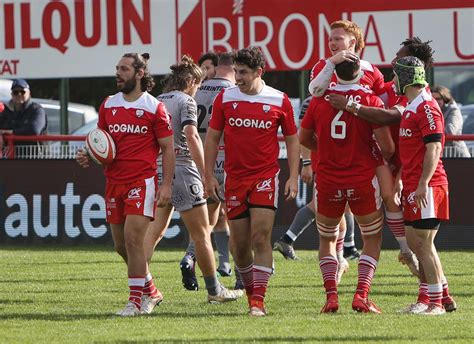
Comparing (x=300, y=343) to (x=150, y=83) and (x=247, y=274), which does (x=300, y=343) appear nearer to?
(x=247, y=274)

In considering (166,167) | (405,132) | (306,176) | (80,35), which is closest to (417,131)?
(405,132)

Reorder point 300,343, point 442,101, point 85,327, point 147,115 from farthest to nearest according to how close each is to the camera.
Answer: point 442,101
point 147,115
point 85,327
point 300,343

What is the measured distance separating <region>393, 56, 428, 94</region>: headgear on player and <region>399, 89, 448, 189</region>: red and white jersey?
11cm

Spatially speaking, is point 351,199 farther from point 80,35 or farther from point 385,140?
point 80,35

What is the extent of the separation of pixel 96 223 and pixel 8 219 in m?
1.21

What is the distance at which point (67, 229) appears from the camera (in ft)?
57.0

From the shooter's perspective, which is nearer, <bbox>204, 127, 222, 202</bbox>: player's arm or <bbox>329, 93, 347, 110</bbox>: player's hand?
<bbox>329, 93, 347, 110</bbox>: player's hand

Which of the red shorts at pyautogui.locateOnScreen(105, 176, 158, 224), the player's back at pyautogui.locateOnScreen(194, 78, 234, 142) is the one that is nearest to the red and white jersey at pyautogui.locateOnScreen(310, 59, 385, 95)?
the red shorts at pyautogui.locateOnScreen(105, 176, 158, 224)

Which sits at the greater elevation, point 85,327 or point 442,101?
point 442,101

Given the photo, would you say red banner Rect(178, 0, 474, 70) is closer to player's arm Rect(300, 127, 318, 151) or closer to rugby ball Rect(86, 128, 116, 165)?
player's arm Rect(300, 127, 318, 151)

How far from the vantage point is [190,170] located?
36.5 feet

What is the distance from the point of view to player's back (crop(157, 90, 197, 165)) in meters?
10.9

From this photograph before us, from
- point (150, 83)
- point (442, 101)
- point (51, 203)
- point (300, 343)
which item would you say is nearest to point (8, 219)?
point (51, 203)

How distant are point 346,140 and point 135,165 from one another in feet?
5.25
